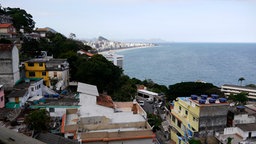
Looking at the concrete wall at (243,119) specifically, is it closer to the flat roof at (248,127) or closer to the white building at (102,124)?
the flat roof at (248,127)

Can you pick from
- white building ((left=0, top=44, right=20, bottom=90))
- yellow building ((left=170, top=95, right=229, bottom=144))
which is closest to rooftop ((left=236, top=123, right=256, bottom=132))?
yellow building ((left=170, top=95, right=229, bottom=144))

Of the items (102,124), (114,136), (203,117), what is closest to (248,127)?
(203,117)

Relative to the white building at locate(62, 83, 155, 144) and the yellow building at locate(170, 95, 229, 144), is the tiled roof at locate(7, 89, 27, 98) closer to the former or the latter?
the white building at locate(62, 83, 155, 144)

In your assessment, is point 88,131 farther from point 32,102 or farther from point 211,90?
point 211,90

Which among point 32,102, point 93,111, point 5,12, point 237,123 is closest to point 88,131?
point 93,111

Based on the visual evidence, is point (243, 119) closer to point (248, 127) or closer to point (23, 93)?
point (248, 127)

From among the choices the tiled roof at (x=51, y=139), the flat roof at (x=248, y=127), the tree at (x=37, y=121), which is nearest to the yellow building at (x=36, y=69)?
the tree at (x=37, y=121)

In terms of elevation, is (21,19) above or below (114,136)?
above
